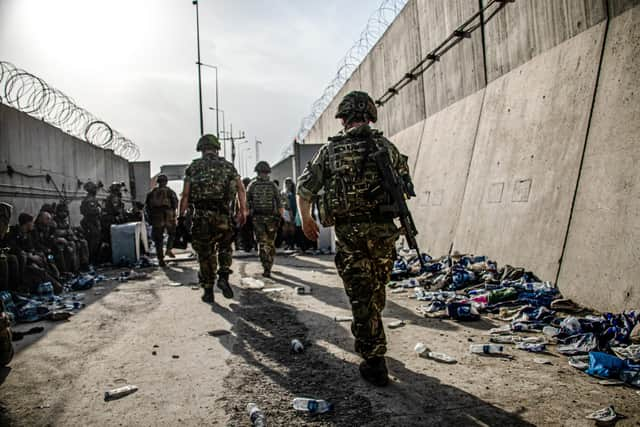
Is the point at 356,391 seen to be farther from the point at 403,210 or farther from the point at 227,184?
the point at 227,184

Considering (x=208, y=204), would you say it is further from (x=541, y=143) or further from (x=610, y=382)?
(x=610, y=382)

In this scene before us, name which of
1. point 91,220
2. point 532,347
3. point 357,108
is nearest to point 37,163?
point 91,220

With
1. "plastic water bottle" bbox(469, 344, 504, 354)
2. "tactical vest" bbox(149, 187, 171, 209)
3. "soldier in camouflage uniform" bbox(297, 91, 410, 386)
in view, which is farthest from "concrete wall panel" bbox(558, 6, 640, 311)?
"tactical vest" bbox(149, 187, 171, 209)

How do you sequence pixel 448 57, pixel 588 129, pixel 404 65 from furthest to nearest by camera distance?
pixel 404 65 < pixel 448 57 < pixel 588 129

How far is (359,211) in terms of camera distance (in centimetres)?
301

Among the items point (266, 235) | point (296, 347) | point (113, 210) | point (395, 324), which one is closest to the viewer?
point (296, 347)

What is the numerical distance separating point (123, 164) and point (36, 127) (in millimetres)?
11142

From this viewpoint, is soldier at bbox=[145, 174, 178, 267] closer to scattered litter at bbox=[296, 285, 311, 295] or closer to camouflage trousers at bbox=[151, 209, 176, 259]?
camouflage trousers at bbox=[151, 209, 176, 259]

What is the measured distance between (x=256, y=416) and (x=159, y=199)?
8226mm

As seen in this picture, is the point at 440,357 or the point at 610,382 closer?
the point at 610,382

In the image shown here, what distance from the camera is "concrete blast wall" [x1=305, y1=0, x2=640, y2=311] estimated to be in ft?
12.8

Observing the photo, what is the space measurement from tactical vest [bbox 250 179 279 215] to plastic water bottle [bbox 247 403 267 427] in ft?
17.0

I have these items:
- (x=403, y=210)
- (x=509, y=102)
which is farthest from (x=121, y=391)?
(x=509, y=102)

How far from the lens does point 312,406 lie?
245 cm
